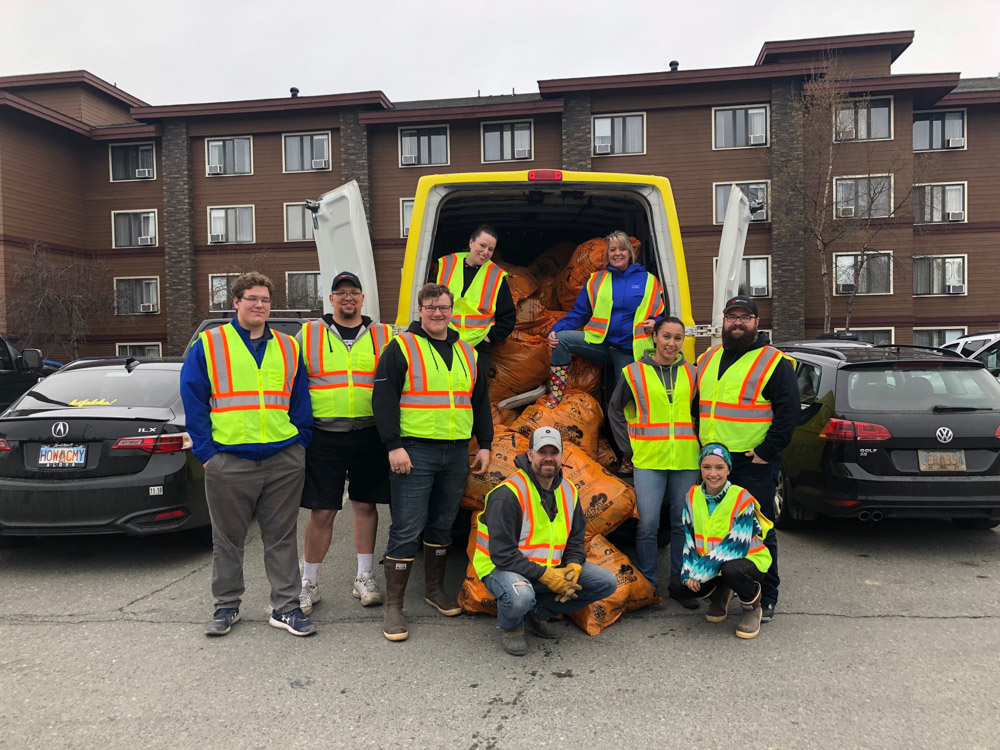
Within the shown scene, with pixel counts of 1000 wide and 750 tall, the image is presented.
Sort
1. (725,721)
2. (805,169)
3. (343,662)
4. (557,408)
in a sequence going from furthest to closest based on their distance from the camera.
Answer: (805,169) < (557,408) < (343,662) < (725,721)

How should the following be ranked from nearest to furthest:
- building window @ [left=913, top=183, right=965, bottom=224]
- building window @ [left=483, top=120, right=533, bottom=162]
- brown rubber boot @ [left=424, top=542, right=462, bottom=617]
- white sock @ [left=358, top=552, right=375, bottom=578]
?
brown rubber boot @ [left=424, top=542, right=462, bottom=617] < white sock @ [left=358, top=552, right=375, bottom=578] < building window @ [left=913, top=183, right=965, bottom=224] < building window @ [left=483, top=120, right=533, bottom=162]

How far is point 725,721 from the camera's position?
3.02m

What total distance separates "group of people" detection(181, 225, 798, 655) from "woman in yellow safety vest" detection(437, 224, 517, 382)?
83 centimetres

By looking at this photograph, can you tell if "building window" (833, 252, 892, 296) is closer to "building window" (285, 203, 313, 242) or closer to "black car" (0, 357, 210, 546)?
"building window" (285, 203, 313, 242)

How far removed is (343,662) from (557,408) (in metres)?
2.23

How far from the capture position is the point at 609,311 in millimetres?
5090

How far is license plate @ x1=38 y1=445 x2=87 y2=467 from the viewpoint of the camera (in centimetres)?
498

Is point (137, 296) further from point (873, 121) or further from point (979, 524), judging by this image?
point (979, 524)

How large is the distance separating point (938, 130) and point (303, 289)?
2176 cm

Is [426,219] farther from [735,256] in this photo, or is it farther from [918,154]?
[918,154]

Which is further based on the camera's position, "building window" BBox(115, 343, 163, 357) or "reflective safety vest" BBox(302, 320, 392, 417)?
"building window" BBox(115, 343, 163, 357)

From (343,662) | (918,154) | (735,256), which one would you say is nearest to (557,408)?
(735,256)

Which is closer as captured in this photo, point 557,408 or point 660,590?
point 660,590

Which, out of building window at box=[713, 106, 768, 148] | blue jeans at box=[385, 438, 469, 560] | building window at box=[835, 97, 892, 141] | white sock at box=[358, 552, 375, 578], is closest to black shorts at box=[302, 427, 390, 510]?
blue jeans at box=[385, 438, 469, 560]
